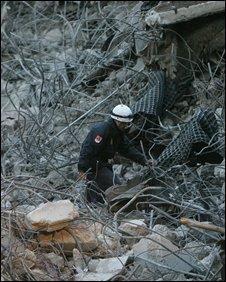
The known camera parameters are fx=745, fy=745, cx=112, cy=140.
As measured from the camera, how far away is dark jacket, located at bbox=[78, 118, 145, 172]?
282 inches

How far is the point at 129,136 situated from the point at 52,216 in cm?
338

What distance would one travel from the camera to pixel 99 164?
7387 mm

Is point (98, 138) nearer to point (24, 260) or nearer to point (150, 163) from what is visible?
point (150, 163)

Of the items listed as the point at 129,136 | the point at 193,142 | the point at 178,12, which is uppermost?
the point at 178,12

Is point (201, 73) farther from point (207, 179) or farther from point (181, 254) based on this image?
point (181, 254)

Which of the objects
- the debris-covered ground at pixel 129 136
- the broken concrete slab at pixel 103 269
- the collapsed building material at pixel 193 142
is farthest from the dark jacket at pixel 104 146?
the broken concrete slab at pixel 103 269

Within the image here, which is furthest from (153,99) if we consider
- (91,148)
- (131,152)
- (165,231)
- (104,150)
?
(165,231)

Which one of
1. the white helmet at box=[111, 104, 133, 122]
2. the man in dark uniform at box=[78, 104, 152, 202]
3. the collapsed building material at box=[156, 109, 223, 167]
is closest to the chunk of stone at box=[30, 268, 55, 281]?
the man in dark uniform at box=[78, 104, 152, 202]

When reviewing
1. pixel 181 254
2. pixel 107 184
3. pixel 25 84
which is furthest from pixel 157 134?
pixel 25 84

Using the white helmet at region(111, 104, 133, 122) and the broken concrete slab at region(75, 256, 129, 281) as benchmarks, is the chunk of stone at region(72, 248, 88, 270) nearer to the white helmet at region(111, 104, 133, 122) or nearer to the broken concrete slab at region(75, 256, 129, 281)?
the broken concrete slab at region(75, 256, 129, 281)

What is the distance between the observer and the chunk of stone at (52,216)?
493cm

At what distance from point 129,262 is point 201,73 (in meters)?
4.50

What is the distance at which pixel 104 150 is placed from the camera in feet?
24.1

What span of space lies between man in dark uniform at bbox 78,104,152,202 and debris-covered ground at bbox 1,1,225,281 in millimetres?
176
